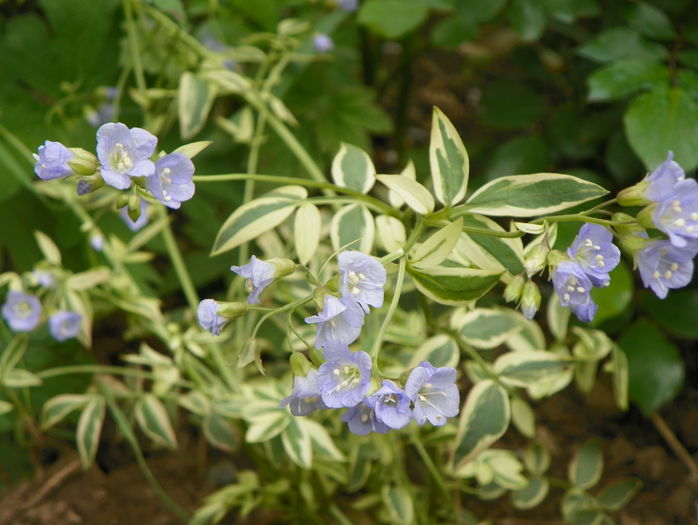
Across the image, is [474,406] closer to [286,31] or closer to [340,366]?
[340,366]

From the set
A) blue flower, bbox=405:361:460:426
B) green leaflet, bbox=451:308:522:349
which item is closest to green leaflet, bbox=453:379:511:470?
green leaflet, bbox=451:308:522:349

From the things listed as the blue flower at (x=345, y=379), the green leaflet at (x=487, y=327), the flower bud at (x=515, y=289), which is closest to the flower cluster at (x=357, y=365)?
the blue flower at (x=345, y=379)

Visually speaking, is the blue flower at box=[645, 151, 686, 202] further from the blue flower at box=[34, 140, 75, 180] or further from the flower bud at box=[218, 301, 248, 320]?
the blue flower at box=[34, 140, 75, 180]

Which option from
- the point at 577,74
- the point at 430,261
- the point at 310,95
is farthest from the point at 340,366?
the point at 577,74

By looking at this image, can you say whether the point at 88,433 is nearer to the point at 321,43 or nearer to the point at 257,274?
the point at 257,274

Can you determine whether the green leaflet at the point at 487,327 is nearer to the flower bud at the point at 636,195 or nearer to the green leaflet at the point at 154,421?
the flower bud at the point at 636,195
